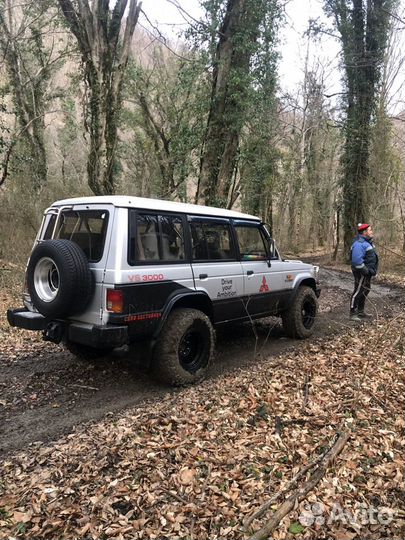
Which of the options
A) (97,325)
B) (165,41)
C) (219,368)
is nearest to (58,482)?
(97,325)

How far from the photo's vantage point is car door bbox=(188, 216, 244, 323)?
5289 mm

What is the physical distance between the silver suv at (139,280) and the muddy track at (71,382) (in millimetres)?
351

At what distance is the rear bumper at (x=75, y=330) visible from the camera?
13.8 ft

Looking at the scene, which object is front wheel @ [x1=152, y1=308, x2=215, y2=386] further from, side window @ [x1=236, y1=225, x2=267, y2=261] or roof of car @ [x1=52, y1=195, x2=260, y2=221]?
side window @ [x1=236, y1=225, x2=267, y2=261]

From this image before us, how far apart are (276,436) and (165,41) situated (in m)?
12.9

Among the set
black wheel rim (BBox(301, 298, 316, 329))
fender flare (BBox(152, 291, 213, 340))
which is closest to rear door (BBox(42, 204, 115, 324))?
fender flare (BBox(152, 291, 213, 340))

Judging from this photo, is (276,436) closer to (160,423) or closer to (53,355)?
(160,423)

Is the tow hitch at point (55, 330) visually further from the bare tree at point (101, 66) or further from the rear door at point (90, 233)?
the bare tree at point (101, 66)

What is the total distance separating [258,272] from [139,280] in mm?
2362

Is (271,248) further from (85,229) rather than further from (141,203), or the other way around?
(85,229)

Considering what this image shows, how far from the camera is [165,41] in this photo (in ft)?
42.8

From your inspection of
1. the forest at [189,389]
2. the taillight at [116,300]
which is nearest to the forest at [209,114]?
the forest at [189,389]

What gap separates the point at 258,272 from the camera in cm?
624

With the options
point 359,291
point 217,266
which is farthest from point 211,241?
point 359,291
